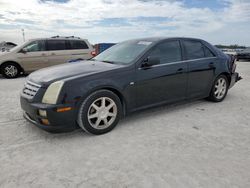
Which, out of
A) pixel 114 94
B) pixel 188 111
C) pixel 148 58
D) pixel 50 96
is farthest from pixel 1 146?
pixel 188 111

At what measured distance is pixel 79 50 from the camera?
952 cm

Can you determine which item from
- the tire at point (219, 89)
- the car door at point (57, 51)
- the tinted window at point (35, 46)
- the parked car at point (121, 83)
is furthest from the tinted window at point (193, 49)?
the tinted window at point (35, 46)

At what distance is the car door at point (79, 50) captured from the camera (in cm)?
939

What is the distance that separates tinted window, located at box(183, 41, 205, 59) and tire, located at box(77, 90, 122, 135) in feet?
6.14

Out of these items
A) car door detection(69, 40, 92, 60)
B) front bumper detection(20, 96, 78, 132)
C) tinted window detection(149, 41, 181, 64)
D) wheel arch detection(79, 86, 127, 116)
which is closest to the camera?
front bumper detection(20, 96, 78, 132)

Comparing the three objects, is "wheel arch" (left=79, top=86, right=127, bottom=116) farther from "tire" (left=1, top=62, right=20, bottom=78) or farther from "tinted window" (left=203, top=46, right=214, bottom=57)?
"tire" (left=1, top=62, right=20, bottom=78)

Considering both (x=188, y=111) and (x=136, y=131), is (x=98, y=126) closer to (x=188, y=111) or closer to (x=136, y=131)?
(x=136, y=131)

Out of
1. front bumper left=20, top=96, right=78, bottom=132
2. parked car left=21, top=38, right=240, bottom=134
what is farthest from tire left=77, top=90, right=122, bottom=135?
front bumper left=20, top=96, right=78, bottom=132

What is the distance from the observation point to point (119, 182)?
2.14 m

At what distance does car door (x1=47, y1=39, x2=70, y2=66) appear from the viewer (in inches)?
353

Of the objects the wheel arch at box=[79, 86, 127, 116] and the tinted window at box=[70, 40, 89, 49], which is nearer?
the wheel arch at box=[79, 86, 127, 116]

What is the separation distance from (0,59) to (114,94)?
7018 mm

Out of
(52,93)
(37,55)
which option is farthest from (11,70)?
(52,93)

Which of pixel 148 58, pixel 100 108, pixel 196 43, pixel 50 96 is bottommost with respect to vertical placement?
pixel 100 108
